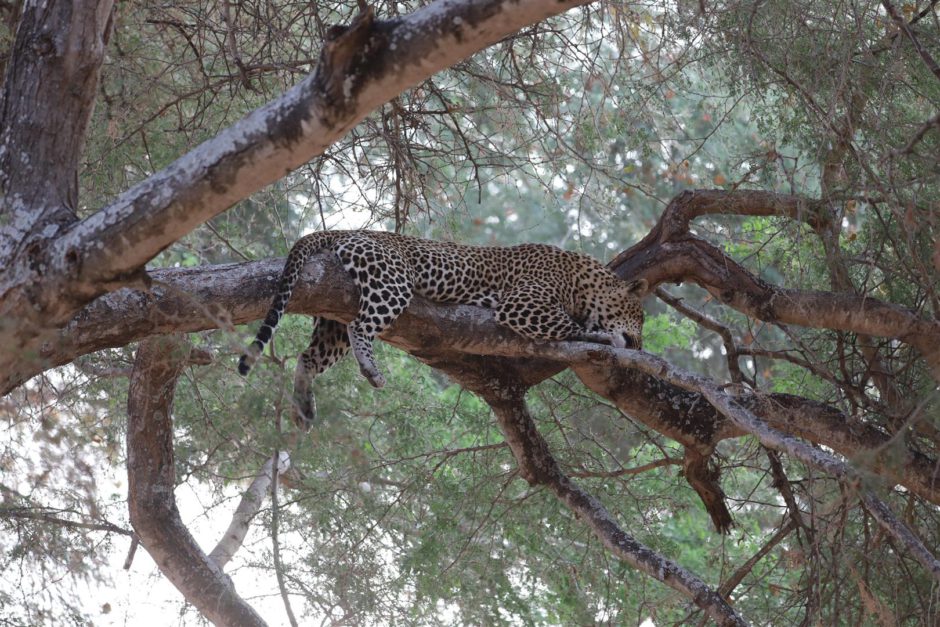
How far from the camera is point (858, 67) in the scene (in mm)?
5898

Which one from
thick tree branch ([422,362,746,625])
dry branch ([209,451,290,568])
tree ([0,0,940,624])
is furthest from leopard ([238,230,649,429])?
dry branch ([209,451,290,568])

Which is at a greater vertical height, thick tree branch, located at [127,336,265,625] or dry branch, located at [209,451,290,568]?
dry branch, located at [209,451,290,568]

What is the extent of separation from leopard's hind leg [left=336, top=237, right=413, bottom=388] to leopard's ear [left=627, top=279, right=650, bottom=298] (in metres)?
1.45

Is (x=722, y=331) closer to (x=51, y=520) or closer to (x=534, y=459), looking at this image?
(x=534, y=459)

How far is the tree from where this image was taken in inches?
142

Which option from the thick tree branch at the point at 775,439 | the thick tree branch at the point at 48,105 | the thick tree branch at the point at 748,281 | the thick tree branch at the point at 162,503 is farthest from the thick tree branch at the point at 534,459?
the thick tree branch at the point at 48,105

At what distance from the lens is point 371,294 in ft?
18.7

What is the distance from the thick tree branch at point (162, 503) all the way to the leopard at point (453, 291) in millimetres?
745

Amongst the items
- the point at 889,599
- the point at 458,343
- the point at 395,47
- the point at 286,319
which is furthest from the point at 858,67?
the point at 286,319

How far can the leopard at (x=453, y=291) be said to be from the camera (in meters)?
5.71

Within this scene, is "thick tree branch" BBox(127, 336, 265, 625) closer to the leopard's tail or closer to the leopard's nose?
the leopard's tail

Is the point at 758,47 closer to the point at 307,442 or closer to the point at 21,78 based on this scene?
the point at 307,442

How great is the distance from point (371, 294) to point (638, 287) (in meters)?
1.79

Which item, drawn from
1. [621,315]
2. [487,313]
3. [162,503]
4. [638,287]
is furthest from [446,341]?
[162,503]
